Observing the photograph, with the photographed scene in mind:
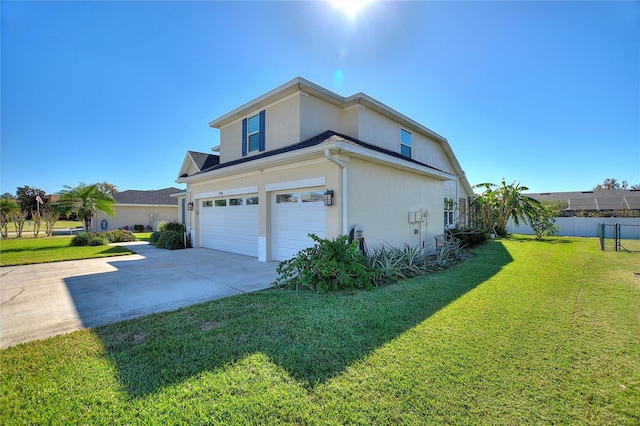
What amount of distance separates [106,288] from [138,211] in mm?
26629

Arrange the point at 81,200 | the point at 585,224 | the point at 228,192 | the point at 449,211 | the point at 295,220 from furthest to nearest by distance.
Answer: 1. the point at 585,224
2. the point at 81,200
3. the point at 449,211
4. the point at 228,192
5. the point at 295,220

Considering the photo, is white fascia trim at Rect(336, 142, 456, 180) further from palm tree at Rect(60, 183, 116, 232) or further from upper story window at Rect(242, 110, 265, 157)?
palm tree at Rect(60, 183, 116, 232)

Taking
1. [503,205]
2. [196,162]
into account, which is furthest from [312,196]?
[503,205]

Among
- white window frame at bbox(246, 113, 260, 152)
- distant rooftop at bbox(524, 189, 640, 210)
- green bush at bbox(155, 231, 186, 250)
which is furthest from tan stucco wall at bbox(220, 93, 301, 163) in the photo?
distant rooftop at bbox(524, 189, 640, 210)

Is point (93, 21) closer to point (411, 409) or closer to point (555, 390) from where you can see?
point (411, 409)

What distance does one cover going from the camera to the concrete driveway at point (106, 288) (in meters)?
4.56

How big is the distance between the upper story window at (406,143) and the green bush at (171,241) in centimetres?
1186

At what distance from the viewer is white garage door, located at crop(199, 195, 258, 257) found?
11.1 metres

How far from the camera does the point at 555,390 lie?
110 inches

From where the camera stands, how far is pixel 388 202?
32.0 feet

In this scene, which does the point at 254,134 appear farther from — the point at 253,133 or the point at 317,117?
the point at 317,117

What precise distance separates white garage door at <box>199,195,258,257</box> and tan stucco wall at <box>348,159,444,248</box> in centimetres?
439

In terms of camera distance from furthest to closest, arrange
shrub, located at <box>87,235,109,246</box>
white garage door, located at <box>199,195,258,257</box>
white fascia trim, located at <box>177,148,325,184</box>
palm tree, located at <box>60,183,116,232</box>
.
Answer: palm tree, located at <box>60,183,116,232</box> → shrub, located at <box>87,235,109,246</box> → white garage door, located at <box>199,195,258,257</box> → white fascia trim, located at <box>177,148,325,184</box>

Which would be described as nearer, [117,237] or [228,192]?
[228,192]
